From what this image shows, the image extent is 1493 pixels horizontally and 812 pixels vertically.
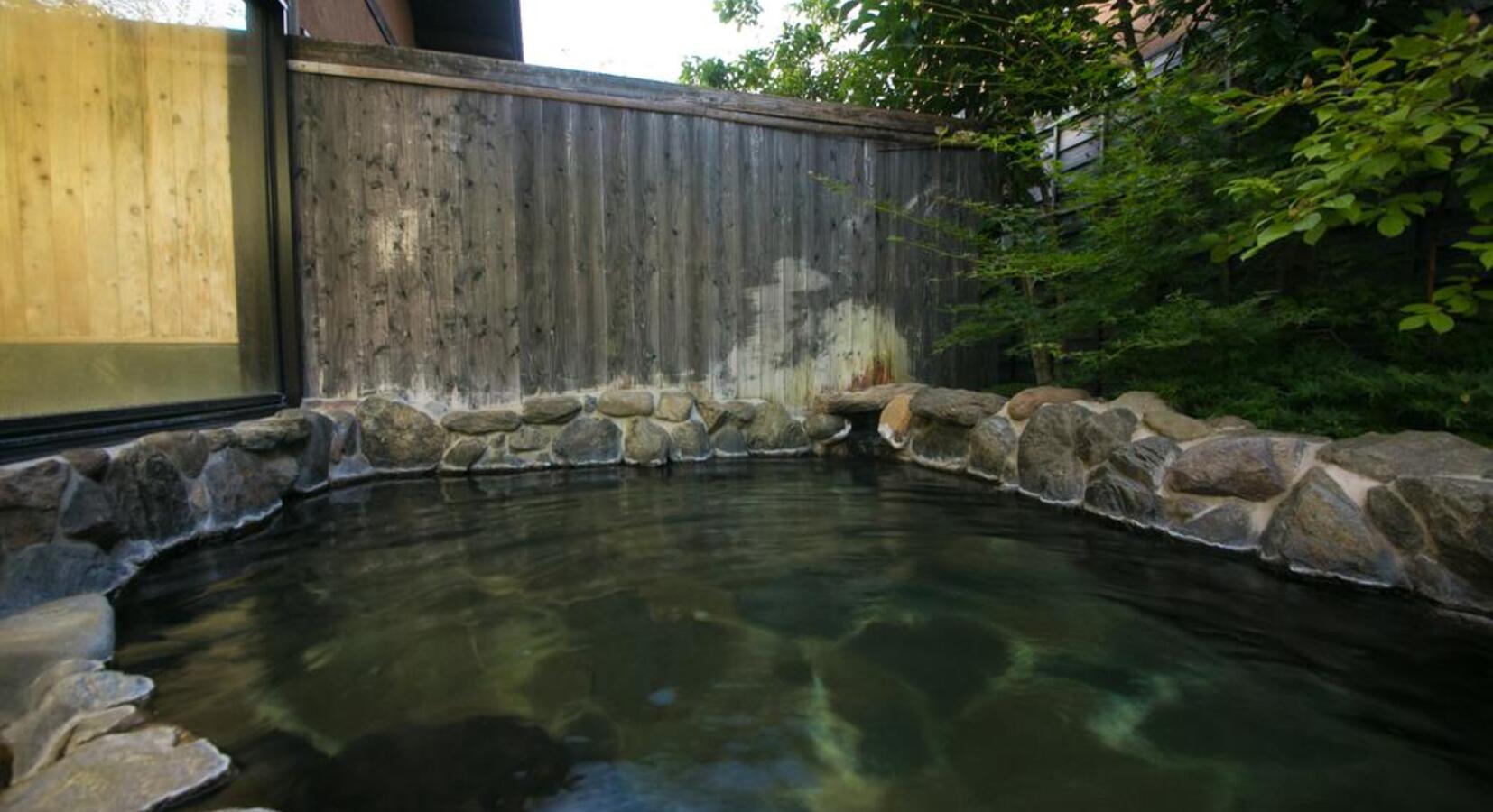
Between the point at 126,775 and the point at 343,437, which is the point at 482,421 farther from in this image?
the point at 126,775

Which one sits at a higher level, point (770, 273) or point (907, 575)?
point (770, 273)

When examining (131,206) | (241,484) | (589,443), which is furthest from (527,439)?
(131,206)

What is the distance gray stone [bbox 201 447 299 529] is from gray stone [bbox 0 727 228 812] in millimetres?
1893

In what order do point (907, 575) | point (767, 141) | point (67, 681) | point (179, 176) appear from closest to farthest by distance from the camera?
point (67, 681) → point (907, 575) → point (179, 176) → point (767, 141)

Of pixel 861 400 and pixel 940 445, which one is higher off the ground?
pixel 861 400

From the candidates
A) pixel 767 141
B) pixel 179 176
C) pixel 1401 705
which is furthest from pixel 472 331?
pixel 1401 705

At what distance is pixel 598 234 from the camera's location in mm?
4820

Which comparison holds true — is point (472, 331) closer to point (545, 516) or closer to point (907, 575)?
point (545, 516)

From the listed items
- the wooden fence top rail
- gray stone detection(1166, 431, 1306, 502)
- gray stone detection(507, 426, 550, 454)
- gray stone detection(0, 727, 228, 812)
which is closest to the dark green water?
gray stone detection(0, 727, 228, 812)

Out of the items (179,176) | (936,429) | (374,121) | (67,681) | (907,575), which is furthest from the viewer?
(936,429)

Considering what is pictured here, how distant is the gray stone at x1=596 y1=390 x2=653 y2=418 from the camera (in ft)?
15.8

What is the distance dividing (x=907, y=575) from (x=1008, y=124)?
4164 mm

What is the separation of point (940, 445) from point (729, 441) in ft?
4.64

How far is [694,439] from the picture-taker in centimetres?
496
